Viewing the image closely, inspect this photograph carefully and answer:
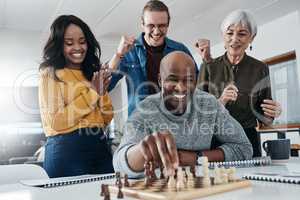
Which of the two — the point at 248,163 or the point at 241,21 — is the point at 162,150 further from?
the point at 241,21

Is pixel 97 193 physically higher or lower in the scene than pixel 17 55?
lower

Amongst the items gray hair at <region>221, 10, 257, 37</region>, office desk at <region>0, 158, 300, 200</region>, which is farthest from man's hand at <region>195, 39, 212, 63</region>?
A: office desk at <region>0, 158, 300, 200</region>

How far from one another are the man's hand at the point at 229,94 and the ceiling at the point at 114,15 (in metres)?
0.25

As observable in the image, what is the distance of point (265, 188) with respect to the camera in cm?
71

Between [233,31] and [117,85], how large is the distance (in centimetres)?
62

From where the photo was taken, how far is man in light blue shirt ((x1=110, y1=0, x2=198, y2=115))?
4.63 feet

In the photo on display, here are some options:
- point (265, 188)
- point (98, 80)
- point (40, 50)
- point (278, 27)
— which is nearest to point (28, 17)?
point (40, 50)

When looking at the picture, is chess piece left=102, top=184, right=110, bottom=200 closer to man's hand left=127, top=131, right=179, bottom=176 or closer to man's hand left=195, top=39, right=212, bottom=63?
man's hand left=127, top=131, right=179, bottom=176

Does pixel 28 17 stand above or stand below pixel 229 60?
above

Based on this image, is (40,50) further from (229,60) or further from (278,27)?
(278,27)

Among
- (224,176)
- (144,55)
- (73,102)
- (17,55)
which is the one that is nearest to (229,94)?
(144,55)

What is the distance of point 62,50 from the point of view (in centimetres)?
133

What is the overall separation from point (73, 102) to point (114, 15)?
1.00 m

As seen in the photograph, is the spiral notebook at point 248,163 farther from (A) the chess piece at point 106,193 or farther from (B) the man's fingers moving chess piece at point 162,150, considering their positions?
(A) the chess piece at point 106,193
